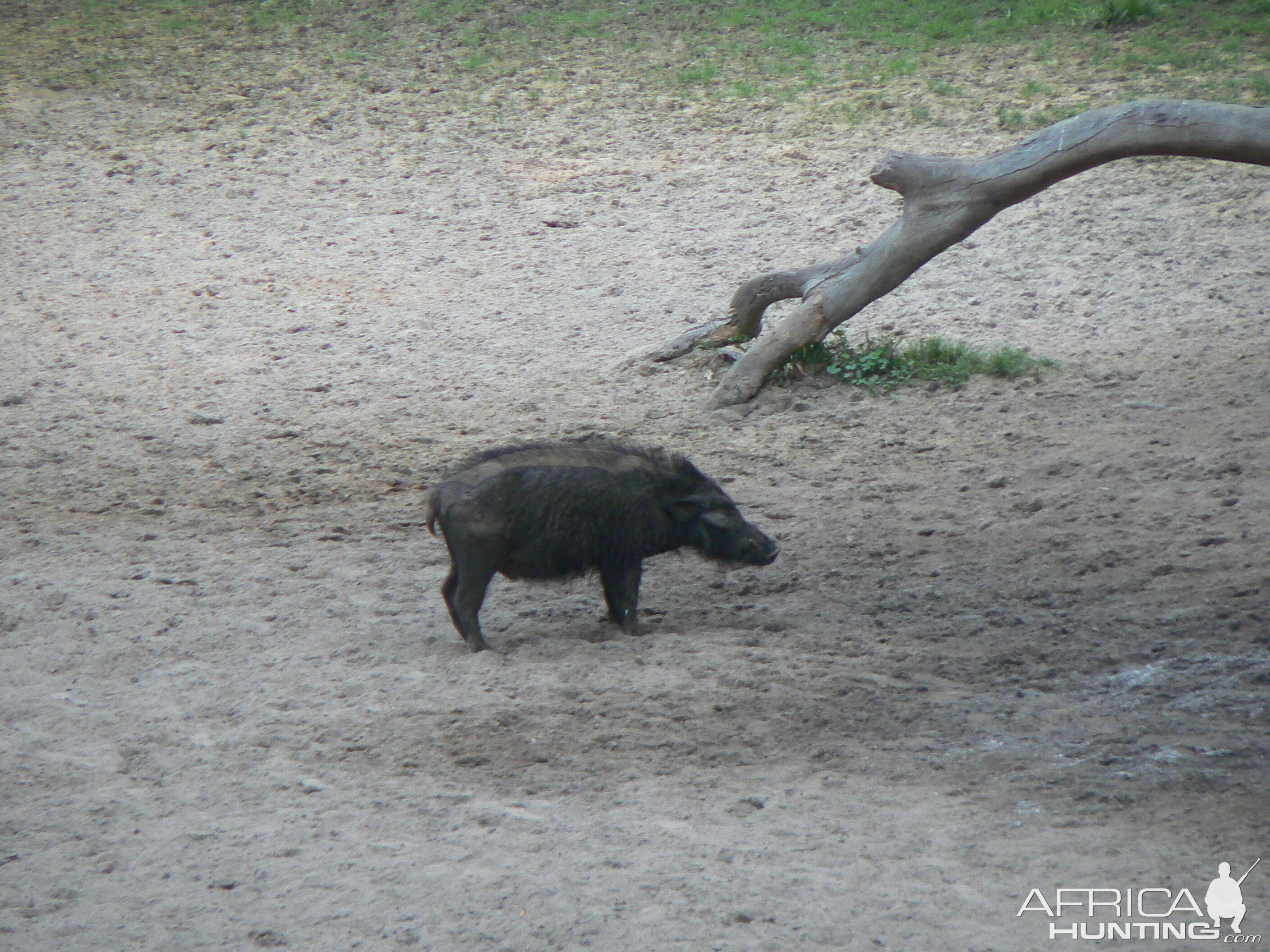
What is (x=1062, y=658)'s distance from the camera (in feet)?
17.9

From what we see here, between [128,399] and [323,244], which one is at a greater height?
[323,244]

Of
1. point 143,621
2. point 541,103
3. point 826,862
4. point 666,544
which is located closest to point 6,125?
point 541,103

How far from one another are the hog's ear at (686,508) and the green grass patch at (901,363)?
307 centimetres

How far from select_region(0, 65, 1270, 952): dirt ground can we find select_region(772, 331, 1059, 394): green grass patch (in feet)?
0.61

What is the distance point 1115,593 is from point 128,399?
7246mm

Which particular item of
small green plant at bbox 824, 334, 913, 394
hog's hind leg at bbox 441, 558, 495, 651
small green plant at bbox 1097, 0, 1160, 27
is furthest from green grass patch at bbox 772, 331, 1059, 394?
small green plant at bbox 1097, 0, 1160, 27

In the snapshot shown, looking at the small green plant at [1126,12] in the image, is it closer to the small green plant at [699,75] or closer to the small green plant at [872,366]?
the small green plant at [699,75]

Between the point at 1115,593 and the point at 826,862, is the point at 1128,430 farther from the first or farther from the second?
the point at 826,862

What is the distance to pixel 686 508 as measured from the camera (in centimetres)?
602

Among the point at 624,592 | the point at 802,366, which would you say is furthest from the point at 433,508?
the point at 802,366

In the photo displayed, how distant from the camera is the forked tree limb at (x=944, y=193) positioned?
6.09 meters

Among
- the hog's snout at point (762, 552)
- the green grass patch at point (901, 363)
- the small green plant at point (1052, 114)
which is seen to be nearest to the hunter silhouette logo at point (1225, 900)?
the hog's snout at point (762, 552)

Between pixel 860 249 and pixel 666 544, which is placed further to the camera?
pixel 860 249

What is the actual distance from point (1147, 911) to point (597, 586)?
12.5 ft
